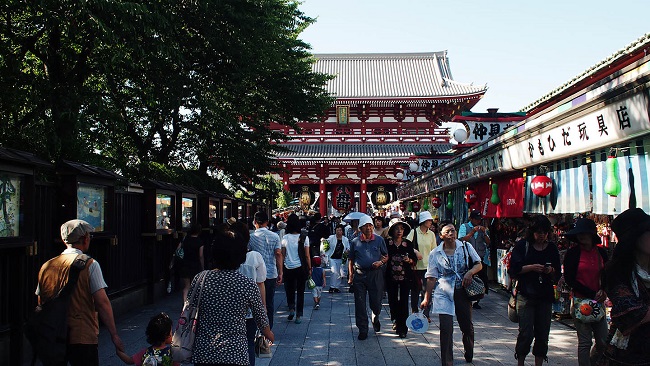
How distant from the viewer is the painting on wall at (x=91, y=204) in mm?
7758

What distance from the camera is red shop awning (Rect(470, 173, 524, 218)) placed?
1185 centimetres

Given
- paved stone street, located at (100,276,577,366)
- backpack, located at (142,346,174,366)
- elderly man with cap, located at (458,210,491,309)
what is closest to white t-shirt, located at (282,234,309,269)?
paved stone street, located at (100,276,577,366)

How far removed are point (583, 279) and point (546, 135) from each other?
13.9 feet

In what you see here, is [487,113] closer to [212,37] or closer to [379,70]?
[212,37]

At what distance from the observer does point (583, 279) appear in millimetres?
5734

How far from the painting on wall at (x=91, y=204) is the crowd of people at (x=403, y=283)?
5.30ft

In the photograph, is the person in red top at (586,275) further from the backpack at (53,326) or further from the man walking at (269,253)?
the backpack at (53,326)

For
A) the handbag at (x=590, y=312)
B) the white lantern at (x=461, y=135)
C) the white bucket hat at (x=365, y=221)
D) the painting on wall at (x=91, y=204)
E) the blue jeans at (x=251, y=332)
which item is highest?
the white lantern at (x=461, y=135)

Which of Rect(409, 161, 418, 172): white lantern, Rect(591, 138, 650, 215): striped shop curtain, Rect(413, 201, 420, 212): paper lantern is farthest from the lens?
Rect(413, 201, 420, 212): paper lantern

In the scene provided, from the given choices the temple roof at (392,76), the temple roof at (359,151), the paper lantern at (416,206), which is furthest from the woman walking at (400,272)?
the temple roof at (392,76)

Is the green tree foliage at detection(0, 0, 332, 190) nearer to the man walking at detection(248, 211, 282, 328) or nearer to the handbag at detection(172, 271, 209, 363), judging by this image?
the man walking at detection(248, 211, 282, 328)

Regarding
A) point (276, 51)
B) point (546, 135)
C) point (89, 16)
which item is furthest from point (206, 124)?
point (546, 135)

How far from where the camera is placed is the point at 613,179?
7230 millimetres

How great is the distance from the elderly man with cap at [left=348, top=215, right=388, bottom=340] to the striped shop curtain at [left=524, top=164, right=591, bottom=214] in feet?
9.87
